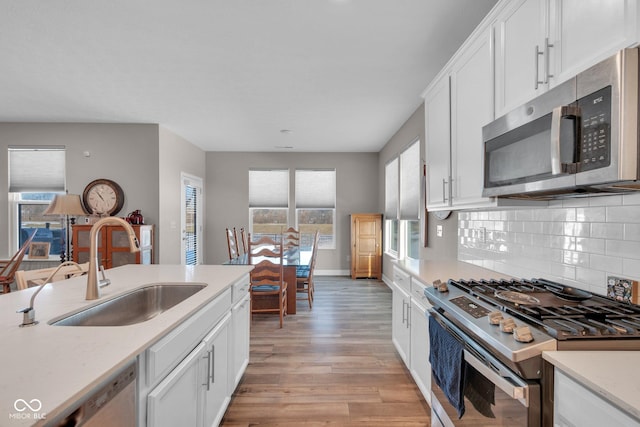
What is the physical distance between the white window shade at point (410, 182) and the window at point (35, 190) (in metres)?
5.19

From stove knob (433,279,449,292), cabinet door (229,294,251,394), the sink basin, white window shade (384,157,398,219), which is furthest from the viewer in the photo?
white window shade (384,157,398,219)

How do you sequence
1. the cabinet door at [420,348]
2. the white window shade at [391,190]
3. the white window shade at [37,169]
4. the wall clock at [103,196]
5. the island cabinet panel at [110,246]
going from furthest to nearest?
the white window shade at [391,190] → the white window shade at [37,169] → the wall clock at [103,196] → the island cabinet panel at [110,246] → the cabinet door at [420,348]

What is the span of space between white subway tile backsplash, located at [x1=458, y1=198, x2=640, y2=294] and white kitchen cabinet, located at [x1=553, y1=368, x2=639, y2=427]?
2.48 feet

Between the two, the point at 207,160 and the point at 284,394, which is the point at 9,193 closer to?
the point at 207,160

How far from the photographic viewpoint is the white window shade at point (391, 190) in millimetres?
5217

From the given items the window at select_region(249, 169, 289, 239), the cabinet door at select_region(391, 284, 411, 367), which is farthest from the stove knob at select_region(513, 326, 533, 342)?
the window at select_region(249, 169, 289, 239)

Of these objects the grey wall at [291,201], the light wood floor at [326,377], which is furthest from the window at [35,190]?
the light wood floor at [326,377]

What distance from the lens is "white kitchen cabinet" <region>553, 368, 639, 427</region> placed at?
2.45 feet

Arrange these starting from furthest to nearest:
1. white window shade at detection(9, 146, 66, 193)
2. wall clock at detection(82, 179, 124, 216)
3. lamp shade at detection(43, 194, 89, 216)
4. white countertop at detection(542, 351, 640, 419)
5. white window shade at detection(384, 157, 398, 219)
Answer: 1. white window shade at detection(384, 157, 398, 219)
2. white window shade at detection(9, 146, 66, 193)
3. wall clock at detection(82, 179, 124, 216)
4. lamp shade at detection(43, 194, 89, 216)
5. white countertop at detection(542, 351, 640, 419)

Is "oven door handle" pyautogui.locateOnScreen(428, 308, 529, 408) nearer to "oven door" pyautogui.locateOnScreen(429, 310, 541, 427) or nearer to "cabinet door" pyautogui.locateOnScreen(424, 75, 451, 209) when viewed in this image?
"oven door" pyautogui.locateOnScreen(429, 310, 541, 427)

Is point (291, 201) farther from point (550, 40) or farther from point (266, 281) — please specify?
point (550, 40)

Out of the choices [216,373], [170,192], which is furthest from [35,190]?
[216,373]

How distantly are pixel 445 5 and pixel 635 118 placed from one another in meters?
1.51

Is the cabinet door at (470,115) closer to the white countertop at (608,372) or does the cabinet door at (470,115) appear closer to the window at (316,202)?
the white countertop at (608,372)
